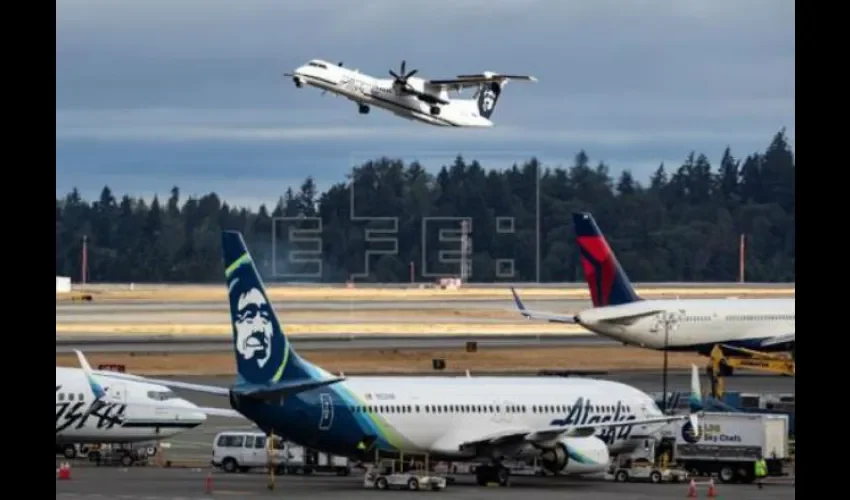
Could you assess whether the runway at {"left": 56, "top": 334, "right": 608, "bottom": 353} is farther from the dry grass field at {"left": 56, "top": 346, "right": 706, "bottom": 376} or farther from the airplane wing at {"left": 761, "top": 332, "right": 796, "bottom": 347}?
the airplane wing at {"left": 761, "top": 332, "right": 796, "bottom": 347}

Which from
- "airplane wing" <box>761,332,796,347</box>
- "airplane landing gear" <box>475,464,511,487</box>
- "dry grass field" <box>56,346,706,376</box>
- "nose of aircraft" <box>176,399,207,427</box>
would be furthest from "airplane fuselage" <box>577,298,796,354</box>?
"airplane landing gear" <box>475,464,511,487</box>

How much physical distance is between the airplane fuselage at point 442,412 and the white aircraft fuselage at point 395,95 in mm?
37097

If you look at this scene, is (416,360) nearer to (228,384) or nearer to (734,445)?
(228,384)

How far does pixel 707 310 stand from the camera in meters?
94.7

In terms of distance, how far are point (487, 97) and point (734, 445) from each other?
5406 centimetres

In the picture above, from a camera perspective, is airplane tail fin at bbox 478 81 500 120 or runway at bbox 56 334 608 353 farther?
runway at bbox 56 334 608 353

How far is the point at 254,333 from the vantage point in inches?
1929

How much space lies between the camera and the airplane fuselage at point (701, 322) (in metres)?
94.6

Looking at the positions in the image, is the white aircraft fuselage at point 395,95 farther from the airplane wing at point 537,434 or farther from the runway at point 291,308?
the airplane wing at point 537,434

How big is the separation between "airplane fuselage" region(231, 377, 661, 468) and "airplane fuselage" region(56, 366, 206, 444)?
1030 centimetres

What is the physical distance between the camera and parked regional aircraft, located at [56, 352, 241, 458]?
57594 millimetres

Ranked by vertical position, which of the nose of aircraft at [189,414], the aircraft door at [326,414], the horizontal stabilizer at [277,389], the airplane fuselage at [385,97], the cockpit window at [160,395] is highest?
the airplane fuselage at [385,97]

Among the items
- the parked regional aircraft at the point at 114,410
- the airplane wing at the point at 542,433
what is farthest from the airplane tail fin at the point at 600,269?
the airplane wing at the point at 542,433
